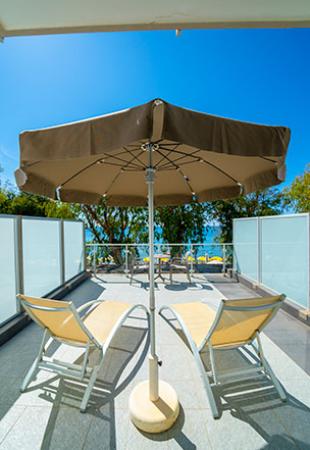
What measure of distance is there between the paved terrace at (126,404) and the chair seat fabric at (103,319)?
392 millimetres

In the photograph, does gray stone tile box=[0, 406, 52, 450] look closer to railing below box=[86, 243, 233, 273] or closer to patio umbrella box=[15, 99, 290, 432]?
patio umbrella box=[15, 99, 290, 432]

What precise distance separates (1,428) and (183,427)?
4.66 ft

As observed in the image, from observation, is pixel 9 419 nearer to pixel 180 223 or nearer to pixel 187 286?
pixel 187 286

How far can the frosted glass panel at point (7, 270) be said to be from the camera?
2.93 meters

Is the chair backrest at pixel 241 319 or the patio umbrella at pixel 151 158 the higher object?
the patio umbrella at pixel 151 158

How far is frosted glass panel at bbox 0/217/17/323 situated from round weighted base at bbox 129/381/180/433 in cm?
237

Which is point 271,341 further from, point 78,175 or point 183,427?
point 78,175

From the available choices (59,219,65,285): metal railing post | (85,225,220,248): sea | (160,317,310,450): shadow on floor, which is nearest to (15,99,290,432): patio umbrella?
(160,317,310,450): shadow on floor

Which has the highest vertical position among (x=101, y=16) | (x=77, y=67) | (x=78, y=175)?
(x=77, y=67)

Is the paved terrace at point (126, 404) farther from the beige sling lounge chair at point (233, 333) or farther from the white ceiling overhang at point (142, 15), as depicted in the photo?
the white ceiling overhang at point (142, 15)

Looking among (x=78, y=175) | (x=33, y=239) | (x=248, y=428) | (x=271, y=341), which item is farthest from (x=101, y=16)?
(x=271, y=341)

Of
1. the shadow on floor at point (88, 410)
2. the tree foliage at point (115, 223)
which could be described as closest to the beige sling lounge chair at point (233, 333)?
the shadow on floor at point (88, 410)

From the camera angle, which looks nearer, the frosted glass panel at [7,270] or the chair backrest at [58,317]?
the chair backrest at [58,317]

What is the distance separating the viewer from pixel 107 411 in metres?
1.69
